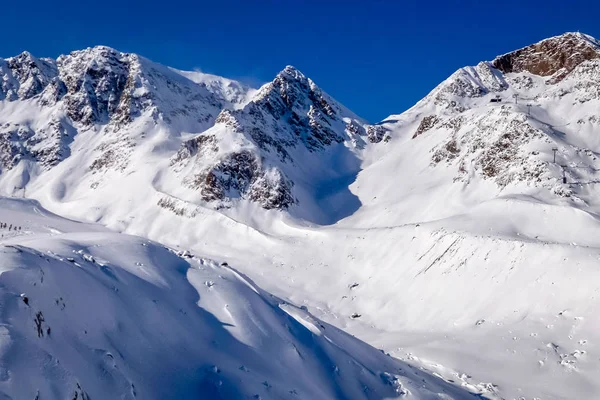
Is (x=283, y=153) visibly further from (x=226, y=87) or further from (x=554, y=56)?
(x=226, y=87)

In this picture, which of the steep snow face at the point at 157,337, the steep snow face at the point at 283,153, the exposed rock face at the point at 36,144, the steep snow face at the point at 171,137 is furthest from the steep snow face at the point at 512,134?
the exposed rock face at the point at 36,144

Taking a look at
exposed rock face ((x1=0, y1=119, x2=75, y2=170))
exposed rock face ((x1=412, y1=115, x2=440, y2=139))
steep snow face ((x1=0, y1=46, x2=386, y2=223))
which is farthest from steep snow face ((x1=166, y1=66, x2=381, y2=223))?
exposed rock face ((x1=0, y1=119, x2=75, y2=170))

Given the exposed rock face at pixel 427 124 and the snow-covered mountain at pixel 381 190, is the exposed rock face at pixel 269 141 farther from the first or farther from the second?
the exposed rock face at pixel 427 124

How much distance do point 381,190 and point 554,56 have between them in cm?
4966

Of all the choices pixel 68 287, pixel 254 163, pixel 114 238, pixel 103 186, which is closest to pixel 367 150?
pixel 254 163

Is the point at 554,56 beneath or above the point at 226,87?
beneath

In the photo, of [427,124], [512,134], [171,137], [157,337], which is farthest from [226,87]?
[157,337]

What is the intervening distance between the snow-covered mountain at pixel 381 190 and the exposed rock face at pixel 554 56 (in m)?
0.44

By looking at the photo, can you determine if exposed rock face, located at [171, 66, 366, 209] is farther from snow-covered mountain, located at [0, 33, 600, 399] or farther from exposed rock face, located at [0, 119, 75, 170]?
exposed rock face, located at [0, 119, 75, 170]

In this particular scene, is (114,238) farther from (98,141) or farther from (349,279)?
(98,141)

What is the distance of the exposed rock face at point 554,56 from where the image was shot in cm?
9200

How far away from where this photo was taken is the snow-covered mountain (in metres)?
31.9

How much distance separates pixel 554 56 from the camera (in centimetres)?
9756

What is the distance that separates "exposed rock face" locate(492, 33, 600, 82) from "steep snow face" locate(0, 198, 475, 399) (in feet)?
289
